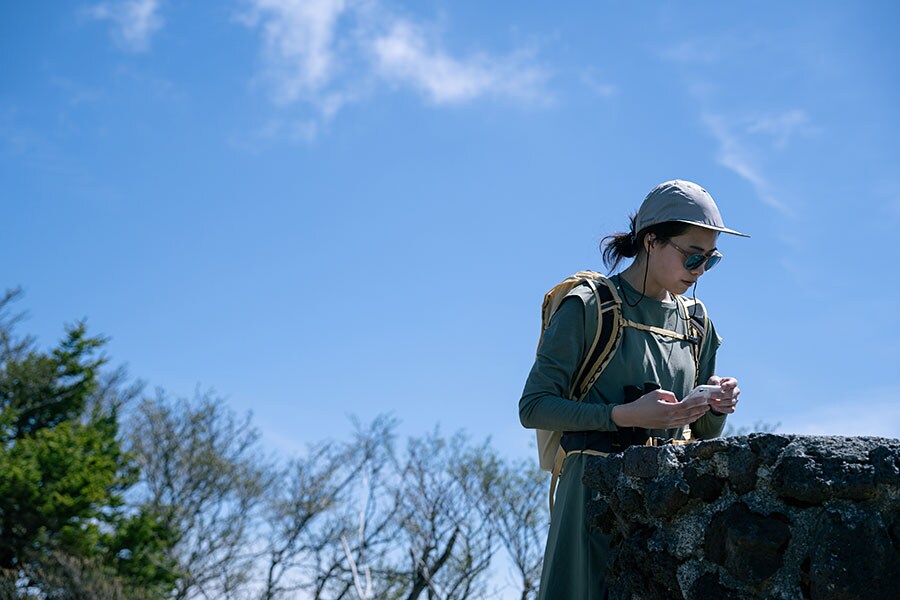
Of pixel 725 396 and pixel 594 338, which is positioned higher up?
pixel 594 338

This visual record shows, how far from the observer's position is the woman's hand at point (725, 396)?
2166 millimetres

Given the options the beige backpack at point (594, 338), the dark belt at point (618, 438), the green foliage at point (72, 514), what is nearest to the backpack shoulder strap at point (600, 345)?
the beige backpack at point (594, 338)

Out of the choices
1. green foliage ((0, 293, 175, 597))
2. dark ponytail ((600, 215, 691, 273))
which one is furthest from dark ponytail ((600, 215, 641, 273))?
green foliage ((0, 293, 175, 597))

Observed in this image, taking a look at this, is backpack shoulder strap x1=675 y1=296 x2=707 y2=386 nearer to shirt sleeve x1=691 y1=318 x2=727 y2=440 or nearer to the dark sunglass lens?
shirt sleeve x1=691 y1=318 x2=727 y2=440

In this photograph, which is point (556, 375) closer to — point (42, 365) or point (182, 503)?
point (182, 503)

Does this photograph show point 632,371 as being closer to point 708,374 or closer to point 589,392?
point 589,392

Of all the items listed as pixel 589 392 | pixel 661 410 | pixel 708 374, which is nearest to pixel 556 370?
pixel 589 392

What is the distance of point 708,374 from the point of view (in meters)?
2.75

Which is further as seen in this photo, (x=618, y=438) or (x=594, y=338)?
(x=594, y=338)

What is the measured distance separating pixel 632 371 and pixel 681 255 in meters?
0.34

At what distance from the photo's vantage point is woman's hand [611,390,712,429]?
→ 2.15 meters

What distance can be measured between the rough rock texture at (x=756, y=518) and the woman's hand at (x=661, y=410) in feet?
0.56

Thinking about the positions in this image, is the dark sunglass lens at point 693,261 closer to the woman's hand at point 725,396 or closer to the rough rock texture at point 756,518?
the woman's hand at point 725,396

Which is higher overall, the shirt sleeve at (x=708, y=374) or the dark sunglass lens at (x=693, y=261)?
the dark sunglass lens at (x=693, y=261)
